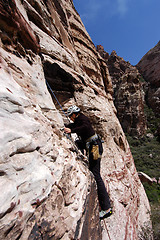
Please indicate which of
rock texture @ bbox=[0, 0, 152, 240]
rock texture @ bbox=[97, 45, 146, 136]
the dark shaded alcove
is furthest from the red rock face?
rock texture @ bbox=[97, 45, 146, 136]

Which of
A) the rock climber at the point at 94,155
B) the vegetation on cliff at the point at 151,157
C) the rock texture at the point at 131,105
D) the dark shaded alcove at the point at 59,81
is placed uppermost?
the rock texture at the point at 131,105

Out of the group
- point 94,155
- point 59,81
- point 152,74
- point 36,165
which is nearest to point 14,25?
point 59,81

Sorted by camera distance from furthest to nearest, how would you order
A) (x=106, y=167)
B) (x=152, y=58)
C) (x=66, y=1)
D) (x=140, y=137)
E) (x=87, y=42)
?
(x=152, y=58), (x=140, y=137), (x=87, y=42), (x=66, y=1), (x=106, y=167)

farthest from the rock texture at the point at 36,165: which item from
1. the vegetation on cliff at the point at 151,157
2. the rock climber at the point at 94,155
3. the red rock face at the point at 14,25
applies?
the vegetation on cliff at the point at 151,157

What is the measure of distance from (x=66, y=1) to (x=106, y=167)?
8.85 m

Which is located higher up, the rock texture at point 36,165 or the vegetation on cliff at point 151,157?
the rock texture at point 36,165

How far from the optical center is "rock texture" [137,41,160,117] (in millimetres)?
26766

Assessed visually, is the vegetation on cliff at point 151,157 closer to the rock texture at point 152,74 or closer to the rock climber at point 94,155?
the rock texture at point 152,74

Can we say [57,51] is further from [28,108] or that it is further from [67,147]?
[67,147]

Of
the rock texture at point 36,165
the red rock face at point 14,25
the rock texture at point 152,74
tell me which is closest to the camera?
the rock texture at point 36,165

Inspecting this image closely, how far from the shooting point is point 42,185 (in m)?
1.15

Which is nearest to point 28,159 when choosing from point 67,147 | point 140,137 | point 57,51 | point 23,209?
point 23,209

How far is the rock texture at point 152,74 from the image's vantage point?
2677 centimetres

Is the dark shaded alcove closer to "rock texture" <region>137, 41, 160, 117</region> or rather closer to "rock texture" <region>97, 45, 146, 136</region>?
"rock texture" <region>97, 45, 146, 136</region>
